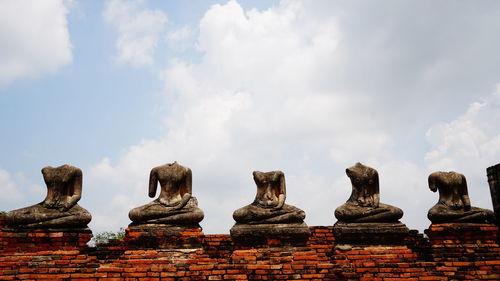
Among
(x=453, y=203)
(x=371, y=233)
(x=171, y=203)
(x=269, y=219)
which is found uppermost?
(x=171, y=203)

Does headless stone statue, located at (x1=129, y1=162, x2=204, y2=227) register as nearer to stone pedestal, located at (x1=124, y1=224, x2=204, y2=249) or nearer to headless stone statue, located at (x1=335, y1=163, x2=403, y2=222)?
stone pedestal, located at (x1=124, y1=224, x2=204, y2=249)

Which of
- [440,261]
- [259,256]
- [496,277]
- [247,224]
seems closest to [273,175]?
[247,224]

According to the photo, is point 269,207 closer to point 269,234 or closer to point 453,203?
point 269,234

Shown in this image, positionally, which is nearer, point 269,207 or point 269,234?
point 269,234

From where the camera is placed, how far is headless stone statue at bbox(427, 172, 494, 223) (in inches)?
380

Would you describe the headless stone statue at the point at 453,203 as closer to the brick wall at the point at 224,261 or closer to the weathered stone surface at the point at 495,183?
the brick wall at the point at 224,261

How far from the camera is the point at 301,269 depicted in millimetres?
8219

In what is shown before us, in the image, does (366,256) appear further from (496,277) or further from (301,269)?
(496,277)

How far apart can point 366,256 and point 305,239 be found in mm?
1236

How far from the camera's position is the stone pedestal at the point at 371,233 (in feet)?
29.6

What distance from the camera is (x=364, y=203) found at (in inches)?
372

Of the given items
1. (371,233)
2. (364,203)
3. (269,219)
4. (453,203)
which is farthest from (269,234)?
(453,203)

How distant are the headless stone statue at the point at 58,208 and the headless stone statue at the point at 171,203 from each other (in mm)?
1161

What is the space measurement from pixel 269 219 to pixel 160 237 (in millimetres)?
2207
